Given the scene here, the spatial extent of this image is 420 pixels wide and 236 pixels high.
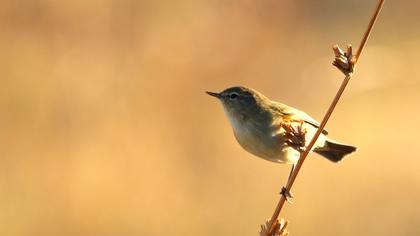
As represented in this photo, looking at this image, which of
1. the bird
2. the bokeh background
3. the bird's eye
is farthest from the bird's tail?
the bokeh background

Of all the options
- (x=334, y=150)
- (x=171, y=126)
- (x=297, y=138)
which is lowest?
(x=297, y=138)

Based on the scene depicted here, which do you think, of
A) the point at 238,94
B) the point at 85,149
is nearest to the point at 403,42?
the point at 85,149

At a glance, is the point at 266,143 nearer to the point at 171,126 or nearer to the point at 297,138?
the point at 297,138

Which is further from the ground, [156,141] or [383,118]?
[383,118]

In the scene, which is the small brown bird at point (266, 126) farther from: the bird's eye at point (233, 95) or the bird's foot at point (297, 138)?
the bird's foot at point (297, 138)

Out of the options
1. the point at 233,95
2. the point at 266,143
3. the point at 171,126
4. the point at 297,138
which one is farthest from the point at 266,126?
the point at 171,126

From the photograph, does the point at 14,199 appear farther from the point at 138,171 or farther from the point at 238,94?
the point at 238,94
